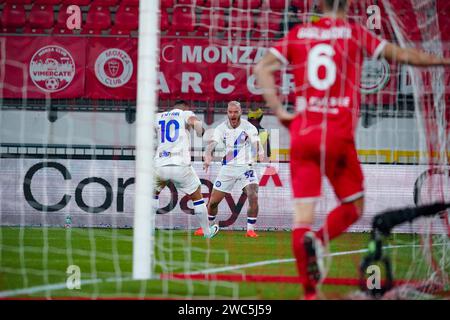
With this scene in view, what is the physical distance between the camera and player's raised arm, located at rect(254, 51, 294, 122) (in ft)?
19.9

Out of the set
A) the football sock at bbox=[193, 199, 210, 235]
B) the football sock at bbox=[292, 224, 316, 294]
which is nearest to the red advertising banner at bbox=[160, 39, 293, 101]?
the football sock at bbox=[193, 199, 210, 235]

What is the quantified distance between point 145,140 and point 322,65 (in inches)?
63.0

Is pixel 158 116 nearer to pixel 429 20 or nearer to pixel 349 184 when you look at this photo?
pixel 429 20

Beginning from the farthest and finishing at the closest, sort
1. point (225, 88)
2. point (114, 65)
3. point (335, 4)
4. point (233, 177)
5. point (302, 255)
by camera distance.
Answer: point (114, 65) → point (225, 88) → point (233, 177) → point (335, 4) → point (302, 255)

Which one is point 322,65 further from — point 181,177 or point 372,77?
point 372,77

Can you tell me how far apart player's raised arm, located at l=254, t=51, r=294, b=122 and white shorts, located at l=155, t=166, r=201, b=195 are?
223 inches

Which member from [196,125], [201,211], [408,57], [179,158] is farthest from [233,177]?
[408,57]

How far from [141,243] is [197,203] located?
4848mm

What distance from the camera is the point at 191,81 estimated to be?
16906 millimetres

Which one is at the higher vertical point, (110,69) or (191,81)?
(110,69)

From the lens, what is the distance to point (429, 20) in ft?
24.9

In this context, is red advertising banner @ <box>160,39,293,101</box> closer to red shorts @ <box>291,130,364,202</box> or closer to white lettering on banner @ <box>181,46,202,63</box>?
white lettering on banner @ <box>181,46,202,63</box>

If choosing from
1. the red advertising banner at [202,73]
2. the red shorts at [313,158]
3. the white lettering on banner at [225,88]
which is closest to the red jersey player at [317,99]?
the red shorts at [313,158]
